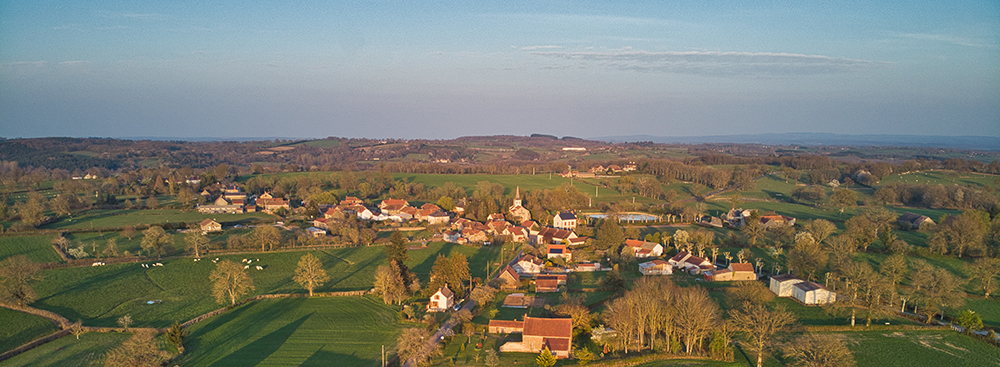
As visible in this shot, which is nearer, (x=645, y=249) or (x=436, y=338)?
(x=436, y=338)

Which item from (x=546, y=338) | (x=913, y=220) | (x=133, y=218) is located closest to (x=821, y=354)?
(x=546, y=338)

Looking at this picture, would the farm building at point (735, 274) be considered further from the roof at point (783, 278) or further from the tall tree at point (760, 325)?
the tall tree at point (760, 325)

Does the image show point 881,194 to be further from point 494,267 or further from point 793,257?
point 494,267

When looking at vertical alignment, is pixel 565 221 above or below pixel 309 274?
below

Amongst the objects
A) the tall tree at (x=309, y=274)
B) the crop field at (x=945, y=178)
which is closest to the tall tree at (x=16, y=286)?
the tall tree at (x=309, y=274)

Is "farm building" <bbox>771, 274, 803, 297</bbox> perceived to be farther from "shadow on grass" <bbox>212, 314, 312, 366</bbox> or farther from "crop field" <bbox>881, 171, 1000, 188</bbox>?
"crop field" <bbox>881, 171, 1000, 188</bbox>

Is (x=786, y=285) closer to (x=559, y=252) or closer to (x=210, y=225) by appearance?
(x=559, y=252)

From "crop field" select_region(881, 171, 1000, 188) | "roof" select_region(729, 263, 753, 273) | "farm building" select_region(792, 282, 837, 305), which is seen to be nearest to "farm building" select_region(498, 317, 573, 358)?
"farm building" select_region(792, 282, 837, 305)
